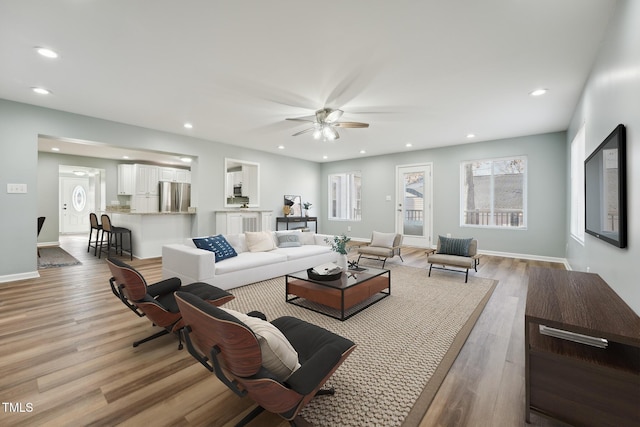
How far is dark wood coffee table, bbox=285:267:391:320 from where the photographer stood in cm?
298

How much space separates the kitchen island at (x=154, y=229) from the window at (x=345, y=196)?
4628 millimetres

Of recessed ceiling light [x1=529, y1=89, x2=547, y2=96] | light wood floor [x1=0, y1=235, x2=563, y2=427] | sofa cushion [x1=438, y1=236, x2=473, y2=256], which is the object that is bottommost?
light wood floor [x1=0, y1=235, x2=563, y2=427]

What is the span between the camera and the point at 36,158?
4.31m

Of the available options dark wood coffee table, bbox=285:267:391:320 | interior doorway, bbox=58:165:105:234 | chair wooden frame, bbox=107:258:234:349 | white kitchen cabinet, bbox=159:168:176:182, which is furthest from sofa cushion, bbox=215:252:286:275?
interior doorway, bbox=58:165:105:234

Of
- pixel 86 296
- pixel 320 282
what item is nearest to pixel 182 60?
pixel 320 282

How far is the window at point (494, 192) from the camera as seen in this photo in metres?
6.11

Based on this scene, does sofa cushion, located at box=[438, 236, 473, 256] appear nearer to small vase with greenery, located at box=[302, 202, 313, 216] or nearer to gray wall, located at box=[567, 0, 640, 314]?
gray wall, located at box=[567, 0, 640, 314]

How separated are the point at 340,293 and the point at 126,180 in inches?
342

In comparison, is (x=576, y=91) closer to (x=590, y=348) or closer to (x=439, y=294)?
(x=439, y=294)

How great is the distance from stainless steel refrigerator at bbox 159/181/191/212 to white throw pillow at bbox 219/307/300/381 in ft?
29.1

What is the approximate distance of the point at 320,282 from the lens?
3158 millimetres

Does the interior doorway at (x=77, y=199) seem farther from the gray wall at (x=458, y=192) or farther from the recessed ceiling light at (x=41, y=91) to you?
the gray wall at (x=458, y=192)

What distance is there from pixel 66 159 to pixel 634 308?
1150cm

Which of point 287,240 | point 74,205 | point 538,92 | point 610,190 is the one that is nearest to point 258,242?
point 287,240
